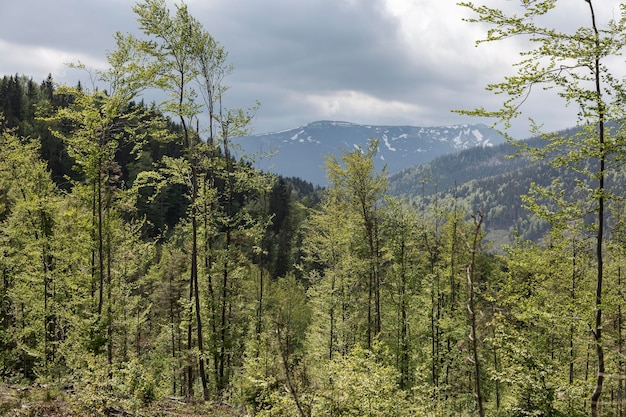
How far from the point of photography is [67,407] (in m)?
11.1

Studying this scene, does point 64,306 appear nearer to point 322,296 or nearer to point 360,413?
point 322,296

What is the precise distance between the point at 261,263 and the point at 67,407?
12736mm

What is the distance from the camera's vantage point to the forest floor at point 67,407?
10266 mm

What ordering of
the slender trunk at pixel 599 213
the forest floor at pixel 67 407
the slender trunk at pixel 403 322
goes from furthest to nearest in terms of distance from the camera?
the slender trunk at pixel 403 322 → the forest floor at pixel 67 407 → the slender trunk at pixel 599 213

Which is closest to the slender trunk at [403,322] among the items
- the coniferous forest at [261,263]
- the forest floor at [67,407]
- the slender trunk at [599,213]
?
the coniferous forest at [261,263]

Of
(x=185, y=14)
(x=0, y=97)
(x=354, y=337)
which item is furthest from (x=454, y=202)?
(x=0, y=97)

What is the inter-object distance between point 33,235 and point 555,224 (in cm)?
2381

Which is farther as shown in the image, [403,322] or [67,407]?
[403,322]

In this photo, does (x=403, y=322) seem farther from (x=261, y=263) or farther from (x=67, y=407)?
(x=67, y=407)

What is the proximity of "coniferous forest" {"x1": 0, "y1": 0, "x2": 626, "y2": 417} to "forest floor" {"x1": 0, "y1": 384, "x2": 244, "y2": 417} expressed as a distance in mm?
86

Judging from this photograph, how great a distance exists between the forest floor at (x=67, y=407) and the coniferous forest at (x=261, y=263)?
0.09 metres

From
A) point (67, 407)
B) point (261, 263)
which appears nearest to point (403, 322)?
point (261, 263)

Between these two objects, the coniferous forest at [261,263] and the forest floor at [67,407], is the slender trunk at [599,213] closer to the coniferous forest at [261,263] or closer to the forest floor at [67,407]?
the coniferous forest at [261,263]

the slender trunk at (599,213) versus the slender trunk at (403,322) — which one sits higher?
the slender trunk at (599,213)
